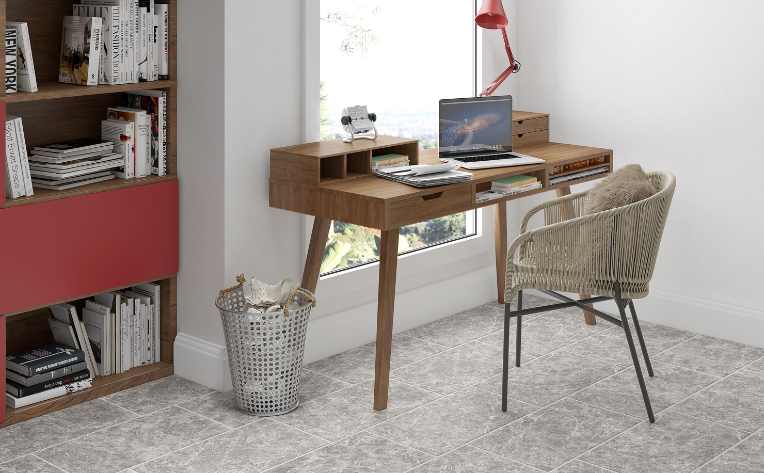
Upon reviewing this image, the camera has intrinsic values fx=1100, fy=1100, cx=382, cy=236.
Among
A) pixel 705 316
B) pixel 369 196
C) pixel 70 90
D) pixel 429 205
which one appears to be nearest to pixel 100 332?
pixel 70 90

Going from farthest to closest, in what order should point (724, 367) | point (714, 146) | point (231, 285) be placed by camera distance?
point (714, 146) → point (724, 367) → point (231, 285)

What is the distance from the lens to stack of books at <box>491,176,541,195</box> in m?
4.02

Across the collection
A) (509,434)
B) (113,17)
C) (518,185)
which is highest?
(113,17)

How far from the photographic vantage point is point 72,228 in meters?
3.61

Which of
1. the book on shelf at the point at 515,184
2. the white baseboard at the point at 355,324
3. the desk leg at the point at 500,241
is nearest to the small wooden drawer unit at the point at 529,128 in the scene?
the desk leg at the point at 500,241

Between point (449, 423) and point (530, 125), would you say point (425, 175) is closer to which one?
point (449, 423)

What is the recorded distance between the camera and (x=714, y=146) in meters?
4.45

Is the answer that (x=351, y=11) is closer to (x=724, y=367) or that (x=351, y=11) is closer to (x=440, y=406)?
(x=440, y=406)

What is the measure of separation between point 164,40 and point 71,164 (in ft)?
1.81

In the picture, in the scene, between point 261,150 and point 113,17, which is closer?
point 113,17

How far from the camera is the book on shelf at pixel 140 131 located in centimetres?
383

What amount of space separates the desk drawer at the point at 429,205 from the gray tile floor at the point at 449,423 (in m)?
0.65

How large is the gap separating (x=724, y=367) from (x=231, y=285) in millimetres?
1879

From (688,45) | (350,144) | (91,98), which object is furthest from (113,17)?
(688,45)
